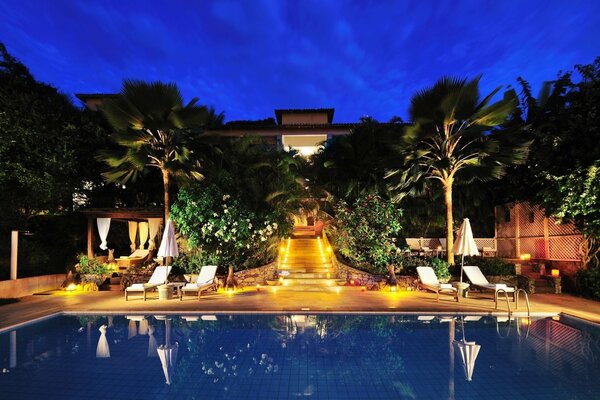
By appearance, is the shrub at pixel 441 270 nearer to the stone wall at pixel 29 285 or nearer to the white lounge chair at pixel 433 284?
the white lounge chair at pixel 433 284

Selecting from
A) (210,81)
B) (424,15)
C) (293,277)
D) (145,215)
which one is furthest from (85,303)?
(210,81)

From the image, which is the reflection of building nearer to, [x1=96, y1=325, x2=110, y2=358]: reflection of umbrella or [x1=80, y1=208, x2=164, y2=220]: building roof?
[x1=80, y1=208, x2=164, y2=220]: building roof

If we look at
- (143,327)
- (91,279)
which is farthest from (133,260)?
(143,327)

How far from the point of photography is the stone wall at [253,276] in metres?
13.9

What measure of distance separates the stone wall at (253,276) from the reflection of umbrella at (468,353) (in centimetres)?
839

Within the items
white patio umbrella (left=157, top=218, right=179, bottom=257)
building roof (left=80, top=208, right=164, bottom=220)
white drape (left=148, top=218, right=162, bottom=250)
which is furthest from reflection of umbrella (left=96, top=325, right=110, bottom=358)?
white drape (left=148, top=218, right=162, bottom=250)

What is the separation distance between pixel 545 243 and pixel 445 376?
1191 cm

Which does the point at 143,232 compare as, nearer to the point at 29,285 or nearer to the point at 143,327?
the point at 29,285

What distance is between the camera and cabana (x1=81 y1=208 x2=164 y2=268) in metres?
15.4

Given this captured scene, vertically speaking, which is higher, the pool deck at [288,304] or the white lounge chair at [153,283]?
the white lounge chair at [153,283]

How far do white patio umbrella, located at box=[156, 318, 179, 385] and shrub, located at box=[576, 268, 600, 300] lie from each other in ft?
38.6

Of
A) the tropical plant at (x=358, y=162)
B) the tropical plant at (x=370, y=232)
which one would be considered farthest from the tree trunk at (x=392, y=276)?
the tropical plant at (x=358, y=162)

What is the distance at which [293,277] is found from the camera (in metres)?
15.4

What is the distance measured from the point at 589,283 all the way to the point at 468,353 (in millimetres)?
7690
